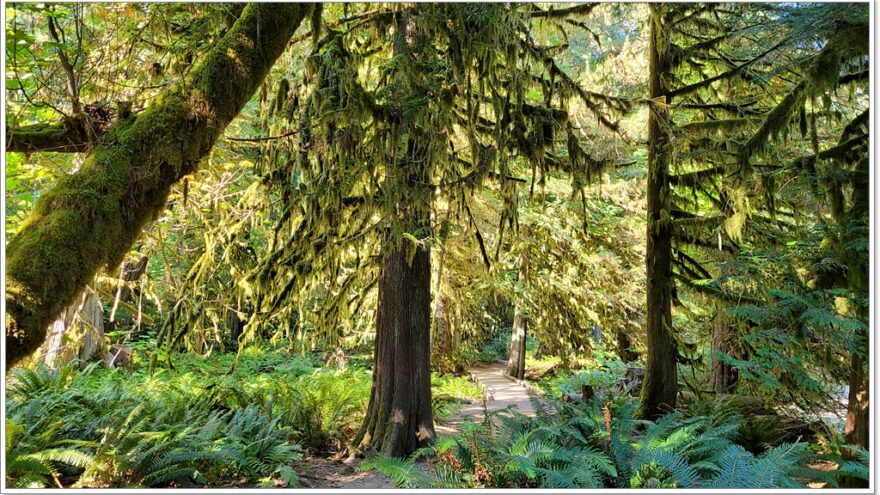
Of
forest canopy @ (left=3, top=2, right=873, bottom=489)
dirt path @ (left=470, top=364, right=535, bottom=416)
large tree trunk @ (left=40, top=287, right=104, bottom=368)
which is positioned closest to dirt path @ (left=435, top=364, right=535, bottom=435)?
dirt path @ (left=470, top=364, right=535, bottom=416)

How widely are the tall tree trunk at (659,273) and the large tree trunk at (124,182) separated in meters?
5.63

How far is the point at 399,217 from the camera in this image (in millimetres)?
5383

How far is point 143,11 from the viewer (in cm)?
459

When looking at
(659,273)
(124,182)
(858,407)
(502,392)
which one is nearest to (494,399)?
(502,392)

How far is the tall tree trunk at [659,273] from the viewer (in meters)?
7.11

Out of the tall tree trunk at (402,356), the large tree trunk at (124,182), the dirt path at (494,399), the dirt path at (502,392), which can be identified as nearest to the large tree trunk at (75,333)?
the tall tree trunk at (402,356)

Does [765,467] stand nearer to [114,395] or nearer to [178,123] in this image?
[178,123]

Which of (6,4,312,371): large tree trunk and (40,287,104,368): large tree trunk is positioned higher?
(6,4,312,371): large tree trunk

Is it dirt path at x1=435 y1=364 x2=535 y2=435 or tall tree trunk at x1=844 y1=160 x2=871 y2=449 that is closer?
tall tree trunk at x1=844 y1=160 x2=871 y2=449

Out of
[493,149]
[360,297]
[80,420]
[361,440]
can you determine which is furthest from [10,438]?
[493,149]

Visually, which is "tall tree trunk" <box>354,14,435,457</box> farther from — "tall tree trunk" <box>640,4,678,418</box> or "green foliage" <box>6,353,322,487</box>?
"tall tree trunk" <box>640,4,678,418</box>

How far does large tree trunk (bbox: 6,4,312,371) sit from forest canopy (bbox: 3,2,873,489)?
1cm

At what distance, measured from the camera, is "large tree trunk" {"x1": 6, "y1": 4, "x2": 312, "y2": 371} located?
7.66 ft

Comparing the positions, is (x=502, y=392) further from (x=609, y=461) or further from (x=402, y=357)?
(x=609, y=461)
